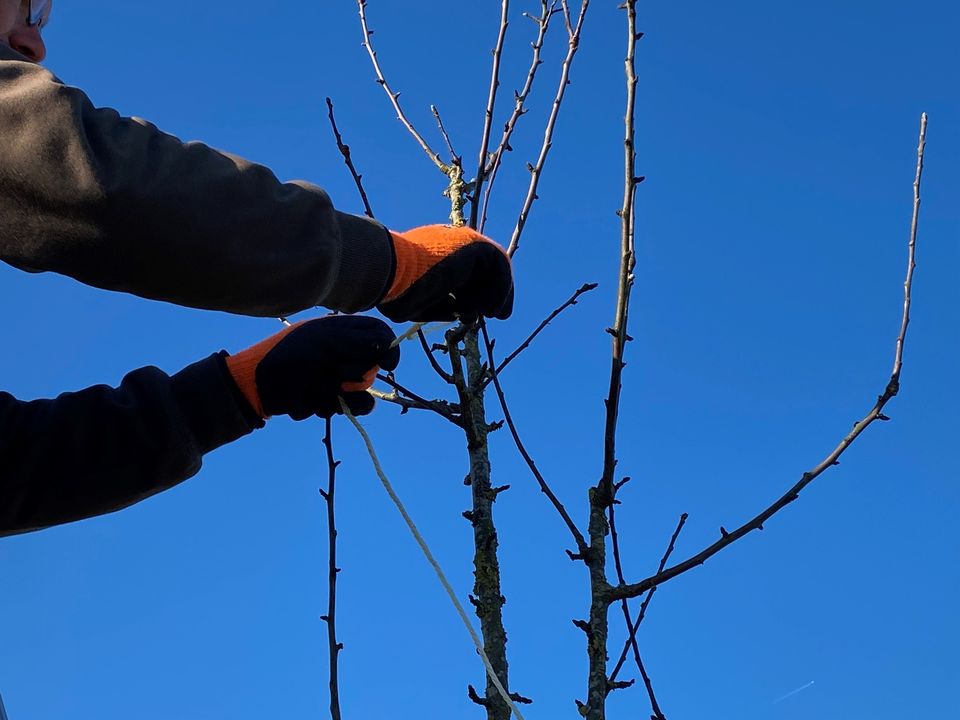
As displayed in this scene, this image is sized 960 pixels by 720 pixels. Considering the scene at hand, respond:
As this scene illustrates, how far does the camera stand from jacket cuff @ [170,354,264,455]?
200cm

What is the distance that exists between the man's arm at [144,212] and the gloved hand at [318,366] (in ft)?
1.01

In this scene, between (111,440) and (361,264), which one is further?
(111,440)

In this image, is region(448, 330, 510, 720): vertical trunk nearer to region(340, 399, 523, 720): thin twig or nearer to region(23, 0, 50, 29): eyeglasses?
region(340, 399, 523, 720): thin twig

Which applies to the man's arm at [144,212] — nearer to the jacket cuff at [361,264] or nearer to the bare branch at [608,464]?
the jacket cuff at [361,264]

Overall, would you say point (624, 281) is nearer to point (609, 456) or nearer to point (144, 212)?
point (609, 456)

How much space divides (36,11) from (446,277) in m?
0.87

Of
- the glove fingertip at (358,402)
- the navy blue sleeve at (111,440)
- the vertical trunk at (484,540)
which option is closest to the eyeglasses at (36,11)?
the navy blue sleeve at (111,440)

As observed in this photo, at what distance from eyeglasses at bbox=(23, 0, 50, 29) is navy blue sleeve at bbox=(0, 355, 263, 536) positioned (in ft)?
2.21

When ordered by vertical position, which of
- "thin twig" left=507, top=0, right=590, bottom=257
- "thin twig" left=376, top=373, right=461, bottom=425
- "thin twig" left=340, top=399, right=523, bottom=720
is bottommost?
"thin twig" left=340, top=399, right=523, bottom=720

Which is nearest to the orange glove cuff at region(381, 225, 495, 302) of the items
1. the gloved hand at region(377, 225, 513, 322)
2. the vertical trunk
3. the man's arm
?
the gloved hand at region(377, 225, 513, 322)

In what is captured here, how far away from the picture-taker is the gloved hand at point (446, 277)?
1.70 m

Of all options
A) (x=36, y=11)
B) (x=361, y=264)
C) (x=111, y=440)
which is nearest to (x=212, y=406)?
(x=111, y=440)

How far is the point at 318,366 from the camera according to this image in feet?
6.26

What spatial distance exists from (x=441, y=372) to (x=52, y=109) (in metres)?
1.21
